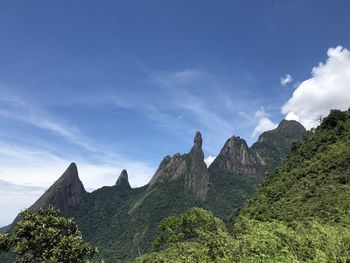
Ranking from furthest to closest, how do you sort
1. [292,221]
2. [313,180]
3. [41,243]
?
1. [313,180]
2. [292,221]
3. [41,243]

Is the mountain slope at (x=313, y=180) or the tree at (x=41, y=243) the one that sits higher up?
the mountain slope at (x=313, y=180)

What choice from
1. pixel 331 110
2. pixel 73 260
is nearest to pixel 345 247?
pixel 73 260

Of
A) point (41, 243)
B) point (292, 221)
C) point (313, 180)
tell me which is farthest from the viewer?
point (313, 180)

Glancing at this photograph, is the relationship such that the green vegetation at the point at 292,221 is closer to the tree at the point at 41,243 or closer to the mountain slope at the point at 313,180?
the mountain slope at the point at 313,180

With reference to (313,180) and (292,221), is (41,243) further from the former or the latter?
(313,180)

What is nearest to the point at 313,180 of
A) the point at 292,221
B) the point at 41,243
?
the point at 292,221

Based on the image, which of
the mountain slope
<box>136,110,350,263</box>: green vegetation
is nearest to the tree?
<box>136,110,350,263</box>: green vegetation

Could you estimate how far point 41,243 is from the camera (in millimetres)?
27578

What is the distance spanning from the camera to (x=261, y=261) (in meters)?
18.0

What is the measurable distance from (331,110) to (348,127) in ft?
31.8

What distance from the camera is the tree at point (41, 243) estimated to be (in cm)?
2719

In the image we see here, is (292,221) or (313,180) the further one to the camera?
(313,180)

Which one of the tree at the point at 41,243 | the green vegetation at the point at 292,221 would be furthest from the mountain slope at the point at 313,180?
the tree at the point at 41,243

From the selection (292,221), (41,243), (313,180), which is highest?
(313,180)
